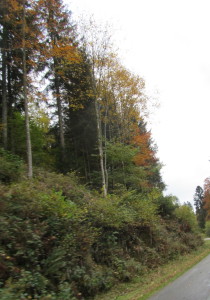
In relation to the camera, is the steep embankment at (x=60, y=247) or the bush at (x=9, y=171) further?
the bush at (x=9, y=171)

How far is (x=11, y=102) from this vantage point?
837 inches

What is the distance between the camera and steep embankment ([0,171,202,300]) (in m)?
6.67

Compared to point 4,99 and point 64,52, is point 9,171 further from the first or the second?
point 64,52

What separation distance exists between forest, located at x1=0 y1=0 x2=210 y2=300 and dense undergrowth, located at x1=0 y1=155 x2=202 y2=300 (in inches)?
1.3

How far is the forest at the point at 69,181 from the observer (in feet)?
24.6

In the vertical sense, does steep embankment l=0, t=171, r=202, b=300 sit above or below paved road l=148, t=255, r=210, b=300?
above

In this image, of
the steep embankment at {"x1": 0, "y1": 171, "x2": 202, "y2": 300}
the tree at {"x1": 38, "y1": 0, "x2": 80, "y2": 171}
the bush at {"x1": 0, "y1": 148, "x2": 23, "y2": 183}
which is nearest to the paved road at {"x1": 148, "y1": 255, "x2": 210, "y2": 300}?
the steep embankment at {"x1": 0, "y1": 171, "x2": 202, "y2": 300}

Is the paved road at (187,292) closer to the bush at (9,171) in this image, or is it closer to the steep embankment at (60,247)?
the steep embankment at (60,247)

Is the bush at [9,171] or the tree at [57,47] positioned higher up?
the tree at [57,47]

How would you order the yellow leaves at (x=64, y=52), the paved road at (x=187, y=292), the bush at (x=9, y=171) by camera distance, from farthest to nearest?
the yellow leaves at (x=64, y=52) → the bush at (x=9, y=171) → the paved road at (x=187, y=292)

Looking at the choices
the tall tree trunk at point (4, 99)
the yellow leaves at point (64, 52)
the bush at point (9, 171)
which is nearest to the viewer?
the bush at point (9, 171)

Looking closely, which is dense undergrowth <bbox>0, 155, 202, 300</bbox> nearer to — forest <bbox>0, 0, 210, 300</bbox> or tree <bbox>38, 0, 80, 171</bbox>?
forest <bbox>0, 0, 210, 300</bbox>

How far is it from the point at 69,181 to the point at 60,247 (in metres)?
7.39

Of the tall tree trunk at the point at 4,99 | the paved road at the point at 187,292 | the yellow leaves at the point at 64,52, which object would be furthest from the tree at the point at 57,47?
the paved road at the point at 187,292
